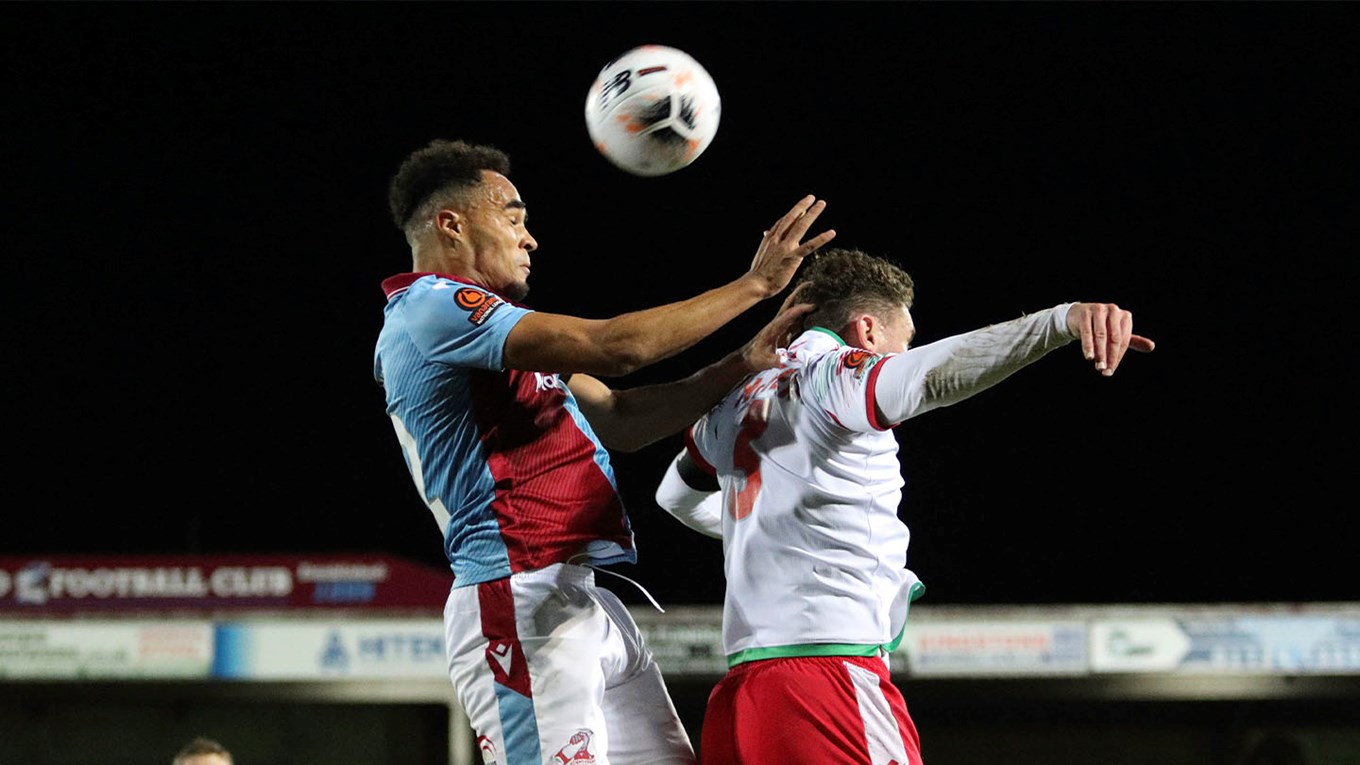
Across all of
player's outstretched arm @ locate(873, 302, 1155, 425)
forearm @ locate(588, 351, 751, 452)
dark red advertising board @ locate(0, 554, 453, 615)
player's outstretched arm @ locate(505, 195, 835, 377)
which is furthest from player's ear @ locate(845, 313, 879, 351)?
dark red advertising board @ locate(0, 554, 453, 615)

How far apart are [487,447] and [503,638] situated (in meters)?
0.46

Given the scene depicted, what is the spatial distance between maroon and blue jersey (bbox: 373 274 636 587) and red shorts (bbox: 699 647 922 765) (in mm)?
489

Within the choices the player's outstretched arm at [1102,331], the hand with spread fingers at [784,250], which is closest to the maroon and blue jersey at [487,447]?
the hand with spread fingers at [784,250]

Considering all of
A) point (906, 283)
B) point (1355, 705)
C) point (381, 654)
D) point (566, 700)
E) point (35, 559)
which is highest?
point (35, 559)

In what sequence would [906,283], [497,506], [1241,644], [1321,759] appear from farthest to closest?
[1321,759]
[1241,644]
[906,283]
[497,506]

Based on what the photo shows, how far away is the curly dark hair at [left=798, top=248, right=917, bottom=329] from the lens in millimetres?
3965

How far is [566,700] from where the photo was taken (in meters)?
3.40

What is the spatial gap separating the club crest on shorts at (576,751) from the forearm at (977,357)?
1038mm

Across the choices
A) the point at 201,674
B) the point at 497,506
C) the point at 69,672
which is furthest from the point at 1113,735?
the point at 497,506

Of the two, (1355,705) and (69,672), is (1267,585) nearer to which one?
(1355,705)

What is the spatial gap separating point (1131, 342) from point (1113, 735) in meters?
11.7

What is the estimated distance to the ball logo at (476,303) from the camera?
353cm

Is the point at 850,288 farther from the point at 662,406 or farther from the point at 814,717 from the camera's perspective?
the point at 814,717

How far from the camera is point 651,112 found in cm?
402
